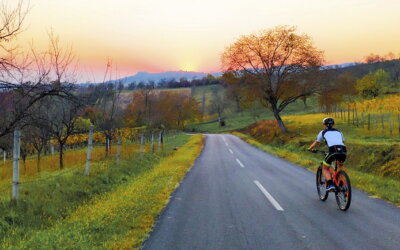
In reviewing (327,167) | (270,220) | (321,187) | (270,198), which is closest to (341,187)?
(327,167)

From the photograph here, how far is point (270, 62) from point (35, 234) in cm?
3275

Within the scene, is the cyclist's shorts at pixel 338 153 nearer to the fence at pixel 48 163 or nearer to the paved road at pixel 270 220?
the paved road at pixel 270 220

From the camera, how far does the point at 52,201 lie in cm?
784

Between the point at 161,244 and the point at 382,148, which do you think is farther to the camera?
the point at 382,148

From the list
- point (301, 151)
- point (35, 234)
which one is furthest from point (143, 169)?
point (301, 151)

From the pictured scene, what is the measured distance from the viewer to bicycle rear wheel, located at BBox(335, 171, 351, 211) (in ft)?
22.2

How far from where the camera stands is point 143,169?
15.1 metres

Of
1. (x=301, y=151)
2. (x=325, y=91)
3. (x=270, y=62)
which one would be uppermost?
(x=270, y=62)

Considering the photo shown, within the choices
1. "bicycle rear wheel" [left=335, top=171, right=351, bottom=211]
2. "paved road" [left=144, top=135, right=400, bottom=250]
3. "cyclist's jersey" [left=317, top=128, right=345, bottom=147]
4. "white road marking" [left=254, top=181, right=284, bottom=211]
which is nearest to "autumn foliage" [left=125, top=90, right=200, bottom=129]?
"white road marking" [left=254, top=181, right=284, bottom=211]

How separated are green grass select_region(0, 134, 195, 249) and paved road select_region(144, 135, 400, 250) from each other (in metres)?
2.10

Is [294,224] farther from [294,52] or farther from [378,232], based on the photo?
[294,52]

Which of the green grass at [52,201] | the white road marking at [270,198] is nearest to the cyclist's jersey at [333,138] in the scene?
the white road marking at [270,198]

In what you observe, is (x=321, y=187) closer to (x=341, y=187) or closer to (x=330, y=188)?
(x=330, y=188)

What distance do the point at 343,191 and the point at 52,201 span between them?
747 centimetres
